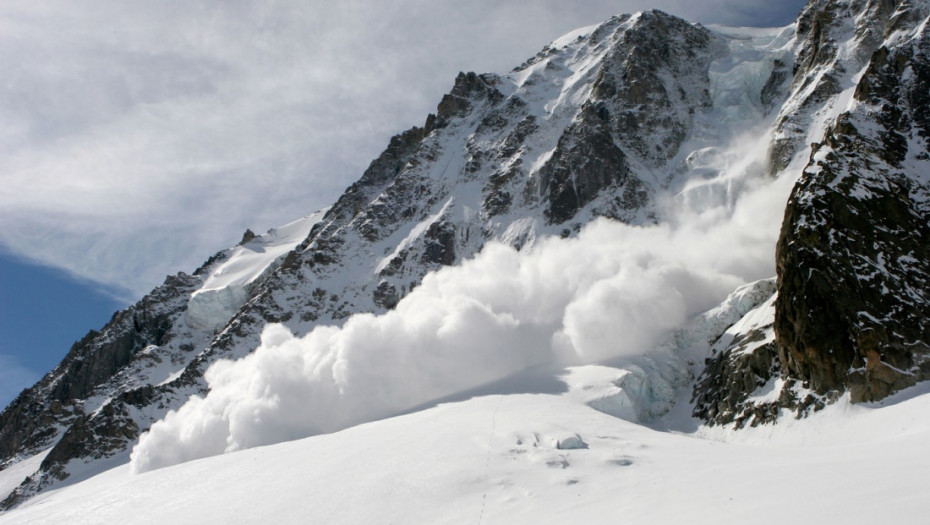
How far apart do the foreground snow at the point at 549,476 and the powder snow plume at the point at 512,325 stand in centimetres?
1879

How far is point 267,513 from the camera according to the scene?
27.6m

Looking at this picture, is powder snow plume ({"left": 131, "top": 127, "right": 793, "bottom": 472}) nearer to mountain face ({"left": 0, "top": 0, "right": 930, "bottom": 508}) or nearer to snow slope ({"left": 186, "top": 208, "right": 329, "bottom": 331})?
mountain face ({"left": 0, "top": 0, "right": 930, "bottom": 508})

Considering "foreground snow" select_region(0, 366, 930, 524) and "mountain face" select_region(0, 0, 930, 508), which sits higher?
"mountain face" select_region(0, 0, 930, 508)

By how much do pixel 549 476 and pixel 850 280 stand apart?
26362 mm

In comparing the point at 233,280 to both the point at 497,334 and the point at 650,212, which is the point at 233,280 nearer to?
the point at 497,334

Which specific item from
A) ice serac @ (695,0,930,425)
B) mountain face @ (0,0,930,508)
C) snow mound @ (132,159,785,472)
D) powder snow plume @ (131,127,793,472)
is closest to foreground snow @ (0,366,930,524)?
ice serac @ (695,0,930,425)

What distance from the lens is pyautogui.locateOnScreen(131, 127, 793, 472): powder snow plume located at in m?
64.0

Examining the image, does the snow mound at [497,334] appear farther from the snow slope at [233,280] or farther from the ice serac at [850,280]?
the snow slope at [233,280]

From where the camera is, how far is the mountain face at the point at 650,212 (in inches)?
1612

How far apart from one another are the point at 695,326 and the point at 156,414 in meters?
92.0

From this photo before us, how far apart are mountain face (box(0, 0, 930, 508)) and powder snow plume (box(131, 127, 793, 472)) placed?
3.17 m

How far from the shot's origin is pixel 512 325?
72.0m

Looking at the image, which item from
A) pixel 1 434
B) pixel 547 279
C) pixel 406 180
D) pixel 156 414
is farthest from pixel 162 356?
pixel 547 279

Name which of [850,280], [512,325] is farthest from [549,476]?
[512,325]
